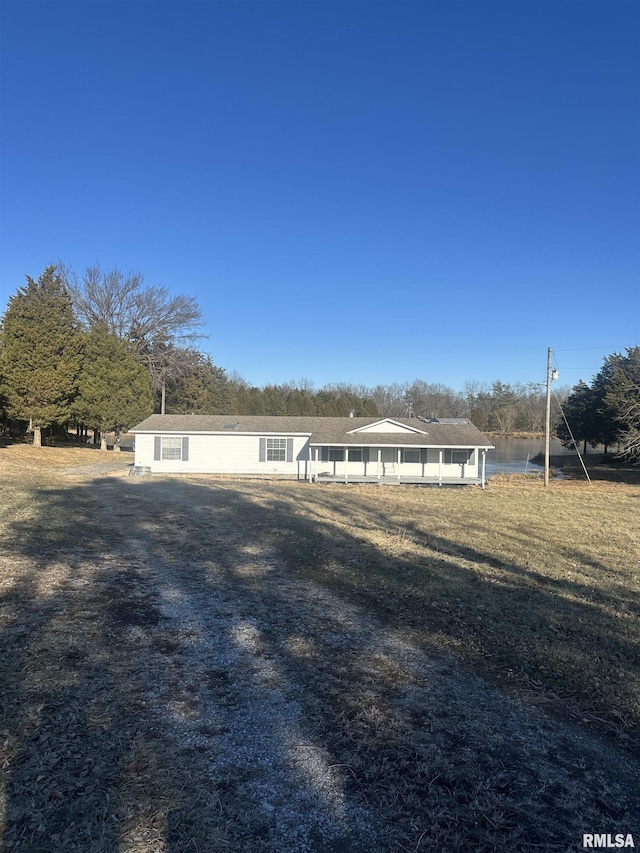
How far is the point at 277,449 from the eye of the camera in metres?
26.2

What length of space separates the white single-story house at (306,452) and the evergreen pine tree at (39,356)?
7.46 m

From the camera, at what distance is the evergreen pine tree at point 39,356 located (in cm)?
2823

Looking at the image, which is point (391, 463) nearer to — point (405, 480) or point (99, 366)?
point (405, 480)

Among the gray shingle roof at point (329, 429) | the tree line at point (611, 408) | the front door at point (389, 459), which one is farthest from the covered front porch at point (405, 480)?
the tree line at point (611, 408)

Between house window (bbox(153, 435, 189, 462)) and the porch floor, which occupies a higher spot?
house window (bbox(153, 435, 189, 462))

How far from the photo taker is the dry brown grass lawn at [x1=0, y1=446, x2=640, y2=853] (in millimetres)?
2395

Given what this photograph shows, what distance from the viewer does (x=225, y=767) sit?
271cm

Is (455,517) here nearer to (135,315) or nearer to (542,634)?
(542,634)

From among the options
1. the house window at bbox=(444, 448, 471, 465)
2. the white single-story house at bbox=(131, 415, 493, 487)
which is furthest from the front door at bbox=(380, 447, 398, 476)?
the house window at bbox=(444, 448, 471, 465)

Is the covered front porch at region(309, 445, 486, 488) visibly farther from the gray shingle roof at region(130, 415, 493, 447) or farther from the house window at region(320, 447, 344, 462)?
the gray shingle roof at region(130, 415, 493, 447)

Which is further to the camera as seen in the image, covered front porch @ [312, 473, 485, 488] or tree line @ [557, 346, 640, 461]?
tree line @ [557, 346, 640, 461]

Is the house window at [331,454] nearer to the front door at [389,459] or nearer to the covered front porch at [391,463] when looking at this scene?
the covered front porch at [391,463]

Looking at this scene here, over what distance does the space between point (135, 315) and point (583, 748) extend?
40091 millimetres

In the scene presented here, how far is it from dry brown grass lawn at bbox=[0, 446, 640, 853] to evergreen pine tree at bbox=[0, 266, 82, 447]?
77.7ft
